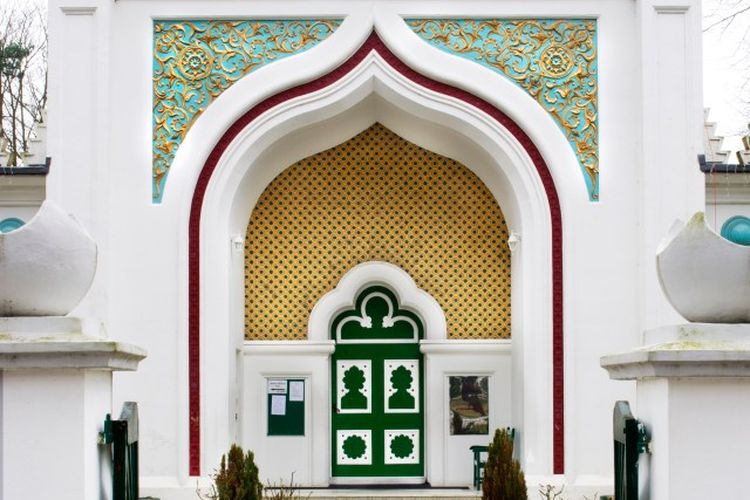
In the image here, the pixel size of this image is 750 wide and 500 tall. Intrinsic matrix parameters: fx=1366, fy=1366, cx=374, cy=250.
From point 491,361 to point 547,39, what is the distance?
144 inches

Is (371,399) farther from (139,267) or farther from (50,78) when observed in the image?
(50,78)

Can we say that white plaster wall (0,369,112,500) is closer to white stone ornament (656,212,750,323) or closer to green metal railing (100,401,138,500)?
green metal railing (100,401,138,500)

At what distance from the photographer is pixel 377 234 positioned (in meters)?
15.5

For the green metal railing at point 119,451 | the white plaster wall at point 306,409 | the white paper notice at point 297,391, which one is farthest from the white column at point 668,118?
the green metal railing at point 119,451

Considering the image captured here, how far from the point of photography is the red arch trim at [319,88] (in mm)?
13820

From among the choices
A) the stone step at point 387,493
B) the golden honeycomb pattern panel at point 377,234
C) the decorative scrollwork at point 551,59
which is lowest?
the stone step at point 387,493

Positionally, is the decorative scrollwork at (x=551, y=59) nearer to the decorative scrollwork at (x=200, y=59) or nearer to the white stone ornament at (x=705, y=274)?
the decorative scrollwork at (x=200, y=59)

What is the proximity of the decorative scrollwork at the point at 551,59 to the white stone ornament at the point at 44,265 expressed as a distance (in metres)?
7.96

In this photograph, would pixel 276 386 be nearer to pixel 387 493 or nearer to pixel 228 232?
pixel 387 493

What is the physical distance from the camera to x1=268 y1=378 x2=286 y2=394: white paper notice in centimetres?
1528

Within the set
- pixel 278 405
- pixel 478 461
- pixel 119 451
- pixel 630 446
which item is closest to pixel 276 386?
pixel 278 405

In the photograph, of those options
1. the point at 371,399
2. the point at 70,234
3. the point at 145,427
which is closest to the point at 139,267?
the point at 145,427

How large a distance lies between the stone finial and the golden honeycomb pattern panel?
240cm

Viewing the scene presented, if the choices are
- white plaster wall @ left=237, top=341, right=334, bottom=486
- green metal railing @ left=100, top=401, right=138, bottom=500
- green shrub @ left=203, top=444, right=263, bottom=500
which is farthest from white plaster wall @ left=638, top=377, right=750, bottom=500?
white plaster wall @ left=237, top=341, right=334, bottom=486
